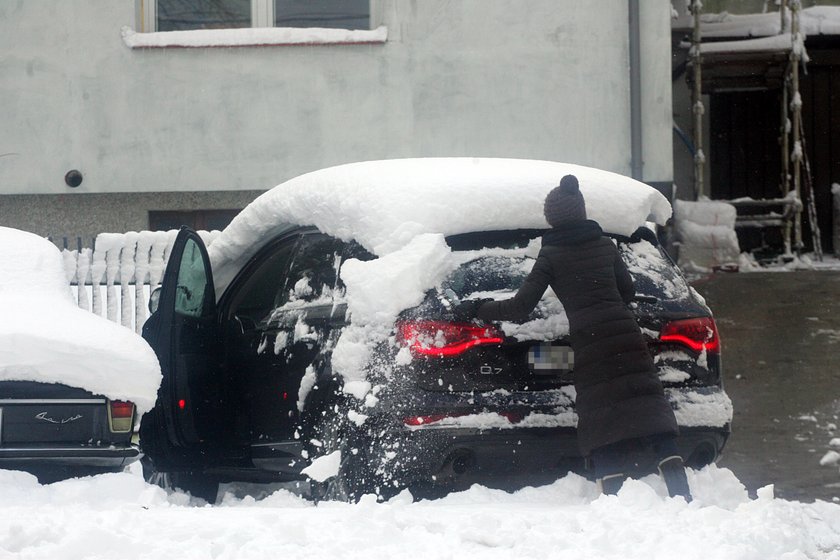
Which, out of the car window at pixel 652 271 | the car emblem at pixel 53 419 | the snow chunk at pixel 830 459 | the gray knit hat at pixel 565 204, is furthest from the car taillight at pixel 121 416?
the snow chunk at pixel 830 459

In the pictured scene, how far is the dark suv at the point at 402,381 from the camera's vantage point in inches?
174

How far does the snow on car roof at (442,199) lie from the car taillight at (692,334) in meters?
0.48

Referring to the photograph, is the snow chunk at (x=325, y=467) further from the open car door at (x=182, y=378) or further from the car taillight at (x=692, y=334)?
the car taillight at (x=692, y=334)

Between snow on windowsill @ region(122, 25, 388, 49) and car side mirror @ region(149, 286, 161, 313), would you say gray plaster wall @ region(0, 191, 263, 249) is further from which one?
car side mirror @ region(149, 286, 161, 313)

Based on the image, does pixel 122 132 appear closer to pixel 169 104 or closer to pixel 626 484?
pixel 169 104

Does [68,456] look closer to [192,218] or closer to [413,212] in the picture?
[413,212]

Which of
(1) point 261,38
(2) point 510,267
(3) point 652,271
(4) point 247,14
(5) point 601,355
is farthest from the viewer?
(4) point 247,14

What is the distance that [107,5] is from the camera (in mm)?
10609

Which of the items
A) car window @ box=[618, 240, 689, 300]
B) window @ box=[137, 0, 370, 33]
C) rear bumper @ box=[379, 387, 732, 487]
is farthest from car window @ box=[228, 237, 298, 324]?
window @ box=[137, 0, 370, 33]

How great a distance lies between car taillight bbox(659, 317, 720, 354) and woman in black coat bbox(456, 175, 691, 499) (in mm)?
205

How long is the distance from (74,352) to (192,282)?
868 millimetres

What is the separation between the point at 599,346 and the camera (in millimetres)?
4570

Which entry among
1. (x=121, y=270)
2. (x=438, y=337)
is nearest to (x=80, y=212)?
(x=121, y=270)

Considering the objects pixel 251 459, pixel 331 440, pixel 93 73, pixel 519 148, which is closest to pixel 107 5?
pixel 93 73
